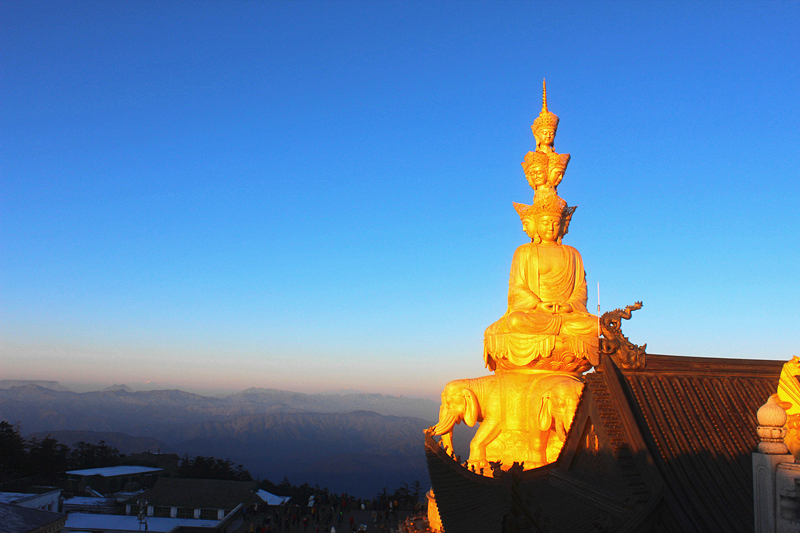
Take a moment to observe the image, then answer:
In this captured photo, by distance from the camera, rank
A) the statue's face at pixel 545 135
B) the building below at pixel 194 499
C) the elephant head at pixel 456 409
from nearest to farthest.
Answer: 1. the elephant head at pixel 456 409
2. the statue's face at pixel 545 135
3. the building below at pixel 194 499

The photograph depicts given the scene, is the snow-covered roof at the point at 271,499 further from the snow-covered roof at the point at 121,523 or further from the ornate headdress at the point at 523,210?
the ornate headdress at the point at 523,210

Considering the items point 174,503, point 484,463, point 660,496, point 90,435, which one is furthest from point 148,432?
point 660,496

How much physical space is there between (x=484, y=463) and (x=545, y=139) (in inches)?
355

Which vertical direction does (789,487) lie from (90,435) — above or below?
above

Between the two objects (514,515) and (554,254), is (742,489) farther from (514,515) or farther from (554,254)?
(554,254)

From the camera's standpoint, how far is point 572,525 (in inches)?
240

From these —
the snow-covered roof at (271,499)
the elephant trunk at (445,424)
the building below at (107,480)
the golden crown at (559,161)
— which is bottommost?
the building below at (107,480)

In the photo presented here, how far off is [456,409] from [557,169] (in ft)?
23.1

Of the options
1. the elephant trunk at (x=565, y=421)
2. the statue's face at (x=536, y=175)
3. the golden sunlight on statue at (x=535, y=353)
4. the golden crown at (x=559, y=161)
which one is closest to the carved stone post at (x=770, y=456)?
the elephant trunk at (x=565, y=421)

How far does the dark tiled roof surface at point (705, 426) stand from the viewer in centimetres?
477

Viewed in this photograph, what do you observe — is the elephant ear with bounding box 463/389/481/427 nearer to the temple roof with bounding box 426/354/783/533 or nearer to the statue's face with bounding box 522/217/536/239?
the statue's face with bounding box 522/217/536/239

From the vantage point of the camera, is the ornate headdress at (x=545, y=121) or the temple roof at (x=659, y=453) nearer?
the temple roof at (x=659, y=453)

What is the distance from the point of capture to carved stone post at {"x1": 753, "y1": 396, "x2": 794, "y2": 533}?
3.61 metres

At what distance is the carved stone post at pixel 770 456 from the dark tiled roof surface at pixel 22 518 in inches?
685
